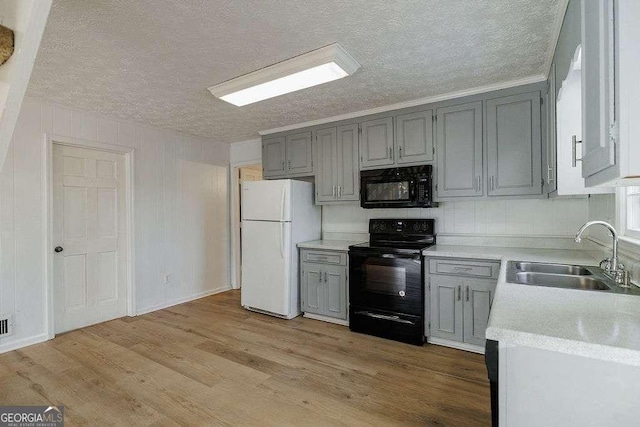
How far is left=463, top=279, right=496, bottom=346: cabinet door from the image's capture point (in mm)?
2611

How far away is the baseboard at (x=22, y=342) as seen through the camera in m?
2.80

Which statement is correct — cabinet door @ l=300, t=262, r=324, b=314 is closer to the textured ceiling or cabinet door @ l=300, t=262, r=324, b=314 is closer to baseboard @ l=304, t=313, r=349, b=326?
baseboard @ l=304, t=313, r=349, b=326

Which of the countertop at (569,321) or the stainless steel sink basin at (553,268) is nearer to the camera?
the countertop at (569,321)

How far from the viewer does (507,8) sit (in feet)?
5.54

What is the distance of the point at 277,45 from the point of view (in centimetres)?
204

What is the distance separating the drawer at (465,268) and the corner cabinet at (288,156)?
5.88 feet

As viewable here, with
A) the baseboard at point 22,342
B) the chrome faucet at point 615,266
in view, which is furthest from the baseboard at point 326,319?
the baseboard at point 22,342

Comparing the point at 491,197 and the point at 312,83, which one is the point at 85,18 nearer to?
the point at 312,83

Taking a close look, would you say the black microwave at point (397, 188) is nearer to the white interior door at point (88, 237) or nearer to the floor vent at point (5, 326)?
the white interior door at point (88, 237)

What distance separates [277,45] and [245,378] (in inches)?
93.2

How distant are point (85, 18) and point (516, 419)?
2.70m

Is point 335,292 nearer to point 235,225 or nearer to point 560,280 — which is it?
point 560,280

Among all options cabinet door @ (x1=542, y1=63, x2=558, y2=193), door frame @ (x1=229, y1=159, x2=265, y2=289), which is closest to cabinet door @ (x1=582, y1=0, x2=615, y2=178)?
cabinet door @ (x1=542, y1=63, x2=558, y2=193)

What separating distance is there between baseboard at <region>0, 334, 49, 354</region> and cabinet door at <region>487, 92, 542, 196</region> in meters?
4.42
